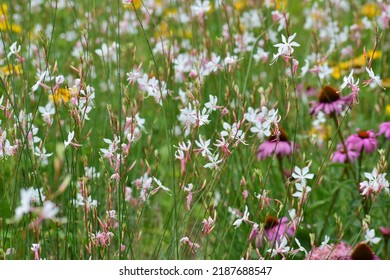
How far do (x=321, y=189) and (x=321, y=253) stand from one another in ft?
2.19

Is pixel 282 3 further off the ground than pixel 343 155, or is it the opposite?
pixel 282 3

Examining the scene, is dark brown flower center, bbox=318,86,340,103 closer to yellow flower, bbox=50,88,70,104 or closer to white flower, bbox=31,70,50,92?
yellow flower, bbox=50,88,70,104

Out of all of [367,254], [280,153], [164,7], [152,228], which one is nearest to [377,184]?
[367,254]

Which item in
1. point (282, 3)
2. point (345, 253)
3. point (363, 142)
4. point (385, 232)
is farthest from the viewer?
point (363, 142)

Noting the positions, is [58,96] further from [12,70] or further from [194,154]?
[194,154]

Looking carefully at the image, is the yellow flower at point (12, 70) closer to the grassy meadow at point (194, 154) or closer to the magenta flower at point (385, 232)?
the grassy meadow at point (194, 154)

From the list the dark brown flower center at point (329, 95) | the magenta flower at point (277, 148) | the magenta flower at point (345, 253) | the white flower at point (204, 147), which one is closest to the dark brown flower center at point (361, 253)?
the magenta flower at point (345, 253)

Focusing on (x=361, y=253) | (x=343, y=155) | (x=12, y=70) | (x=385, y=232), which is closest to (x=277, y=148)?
(x=343, y=155)

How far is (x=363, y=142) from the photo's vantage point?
2293 mm

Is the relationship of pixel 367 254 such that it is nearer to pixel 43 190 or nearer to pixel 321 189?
pixel 321 189

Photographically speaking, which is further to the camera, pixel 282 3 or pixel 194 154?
pixel 194 154

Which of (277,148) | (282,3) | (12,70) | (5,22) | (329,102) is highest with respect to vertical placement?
(282,3)

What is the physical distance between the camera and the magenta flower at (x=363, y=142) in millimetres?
2289

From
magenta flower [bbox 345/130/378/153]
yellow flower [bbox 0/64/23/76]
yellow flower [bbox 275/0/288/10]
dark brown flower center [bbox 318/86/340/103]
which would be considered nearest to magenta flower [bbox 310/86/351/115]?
dark brown flower center [bbox 318/86/340/103]
